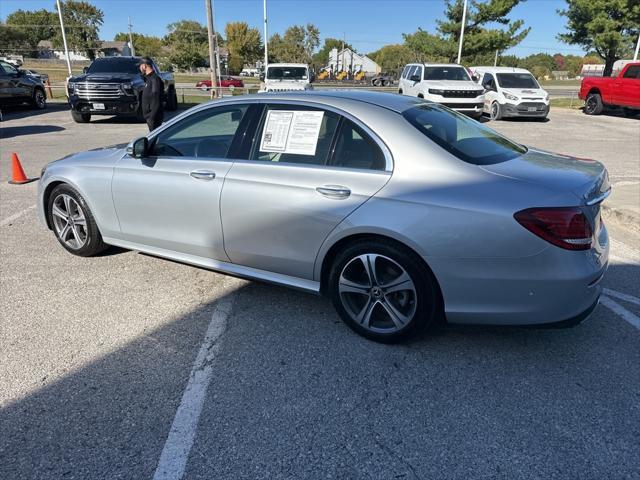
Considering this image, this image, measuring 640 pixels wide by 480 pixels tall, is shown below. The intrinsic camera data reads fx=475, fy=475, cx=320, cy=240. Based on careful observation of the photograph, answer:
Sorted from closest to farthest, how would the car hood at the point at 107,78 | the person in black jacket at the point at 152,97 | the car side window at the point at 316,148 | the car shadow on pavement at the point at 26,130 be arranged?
1. the car side window at the point at 316,148
2. the person in black jacket at the point at 152,97
3. the car shadow on pavement at the point at 26,130
4. the car hood at the point at 107,78

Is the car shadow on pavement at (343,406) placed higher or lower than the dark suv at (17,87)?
lower

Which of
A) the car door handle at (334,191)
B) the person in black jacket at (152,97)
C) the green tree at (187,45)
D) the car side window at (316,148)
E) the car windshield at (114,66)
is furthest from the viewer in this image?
the green tree at (187,45)

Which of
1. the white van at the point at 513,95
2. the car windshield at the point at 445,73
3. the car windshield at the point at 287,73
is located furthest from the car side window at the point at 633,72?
the car windshield at the point at 287,73

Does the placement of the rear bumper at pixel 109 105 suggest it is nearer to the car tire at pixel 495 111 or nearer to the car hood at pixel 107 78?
the car hood at pixel 107 78

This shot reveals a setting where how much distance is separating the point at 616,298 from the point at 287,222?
2.74m

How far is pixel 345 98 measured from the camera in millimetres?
3402

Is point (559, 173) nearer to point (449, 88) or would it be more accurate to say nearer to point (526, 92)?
point (449, 88)

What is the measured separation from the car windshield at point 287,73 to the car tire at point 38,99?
9.00 m

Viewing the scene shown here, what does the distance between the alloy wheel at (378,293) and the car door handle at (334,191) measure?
0.41 m

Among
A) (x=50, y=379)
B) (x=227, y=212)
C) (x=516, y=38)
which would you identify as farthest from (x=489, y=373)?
(x=516, y=38)

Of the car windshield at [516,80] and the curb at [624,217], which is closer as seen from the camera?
the curb at [624,217]

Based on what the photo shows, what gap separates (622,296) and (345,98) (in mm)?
2756

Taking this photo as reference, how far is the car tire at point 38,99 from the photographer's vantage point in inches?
726

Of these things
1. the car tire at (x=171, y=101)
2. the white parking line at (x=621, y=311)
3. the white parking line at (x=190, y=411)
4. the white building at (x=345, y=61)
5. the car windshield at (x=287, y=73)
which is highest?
the white building at (x=345, y=61)
